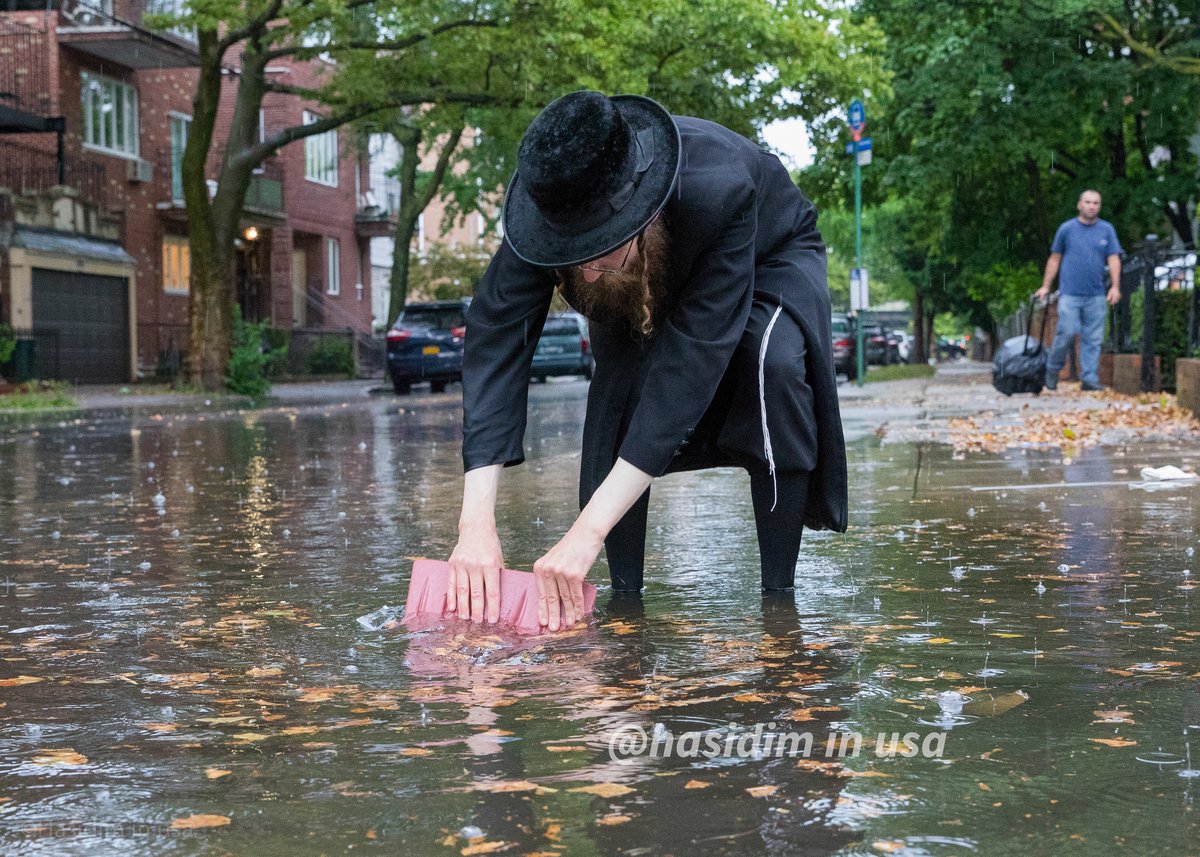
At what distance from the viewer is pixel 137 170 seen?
1334 inches

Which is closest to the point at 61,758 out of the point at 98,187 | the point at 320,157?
the point at 98,187

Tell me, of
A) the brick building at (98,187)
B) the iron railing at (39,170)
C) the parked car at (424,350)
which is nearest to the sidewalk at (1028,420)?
the parked car at (424,350)

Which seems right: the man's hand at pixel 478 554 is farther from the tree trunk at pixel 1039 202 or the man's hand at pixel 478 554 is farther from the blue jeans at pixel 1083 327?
the tree trunk at pixel 1039 202

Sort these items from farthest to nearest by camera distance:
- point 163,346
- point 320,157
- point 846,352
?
point 320,157 < point 846,352 < point 163,346

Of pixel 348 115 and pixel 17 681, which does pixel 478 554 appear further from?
pixel 348 115

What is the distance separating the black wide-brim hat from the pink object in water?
93cm

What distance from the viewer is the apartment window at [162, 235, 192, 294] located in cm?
3562

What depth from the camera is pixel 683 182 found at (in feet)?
12.0

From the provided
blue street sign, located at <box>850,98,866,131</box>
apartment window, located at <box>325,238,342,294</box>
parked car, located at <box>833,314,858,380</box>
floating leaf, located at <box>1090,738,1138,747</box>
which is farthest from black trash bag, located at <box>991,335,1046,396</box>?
apartment window, located at <box>325,238,342,294</box>

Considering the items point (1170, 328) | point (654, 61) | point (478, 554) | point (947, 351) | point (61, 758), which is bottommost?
point (947, 351)

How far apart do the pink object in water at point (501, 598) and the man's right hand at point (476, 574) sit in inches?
2.9

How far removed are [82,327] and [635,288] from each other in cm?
2964

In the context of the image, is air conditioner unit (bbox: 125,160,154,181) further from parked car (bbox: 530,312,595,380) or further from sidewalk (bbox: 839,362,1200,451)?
sidewalk (bbox: 839,362,1200,451)

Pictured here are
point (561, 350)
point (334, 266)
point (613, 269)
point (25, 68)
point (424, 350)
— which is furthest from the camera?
point (334, 266)
